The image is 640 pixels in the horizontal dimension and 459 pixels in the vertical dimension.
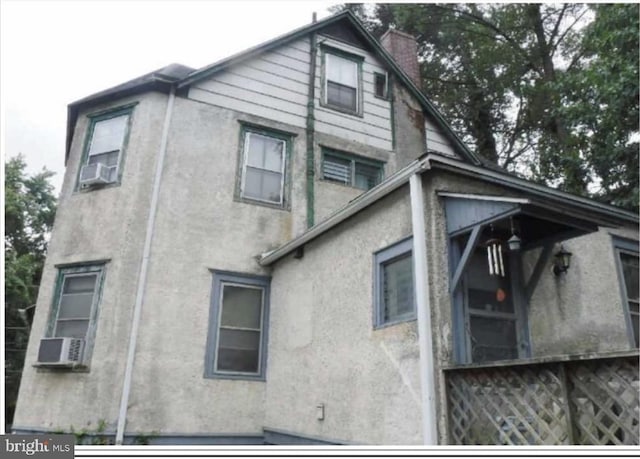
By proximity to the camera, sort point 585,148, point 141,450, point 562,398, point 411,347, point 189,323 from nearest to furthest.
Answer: point 141,450 < point 562,398 < point 411,347 < point 189,323 < point 585,148

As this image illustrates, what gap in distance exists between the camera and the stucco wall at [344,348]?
4.70m

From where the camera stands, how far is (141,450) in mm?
3033

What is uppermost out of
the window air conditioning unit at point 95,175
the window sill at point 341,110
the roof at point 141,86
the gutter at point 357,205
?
the window sill at point 341,110

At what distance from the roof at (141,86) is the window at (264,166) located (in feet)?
4.81

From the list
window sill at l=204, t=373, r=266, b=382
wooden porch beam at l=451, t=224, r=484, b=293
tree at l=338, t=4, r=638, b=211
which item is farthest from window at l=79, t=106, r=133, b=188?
tree at l=338, t=4, r=638, b=211

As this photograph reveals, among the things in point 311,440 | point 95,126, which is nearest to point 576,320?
point 311,440

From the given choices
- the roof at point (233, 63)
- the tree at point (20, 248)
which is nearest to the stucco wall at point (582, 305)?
the roof at point (233, 63)

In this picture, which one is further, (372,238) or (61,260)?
(61,260)

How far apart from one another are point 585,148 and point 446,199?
32.1ft

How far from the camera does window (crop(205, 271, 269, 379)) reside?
7.11 metres

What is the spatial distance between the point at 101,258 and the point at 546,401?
614 cm

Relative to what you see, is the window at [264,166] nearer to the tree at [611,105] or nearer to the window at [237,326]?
the window at [237,326]

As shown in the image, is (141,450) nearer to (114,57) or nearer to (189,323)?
(189,323)

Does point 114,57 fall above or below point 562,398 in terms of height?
above
